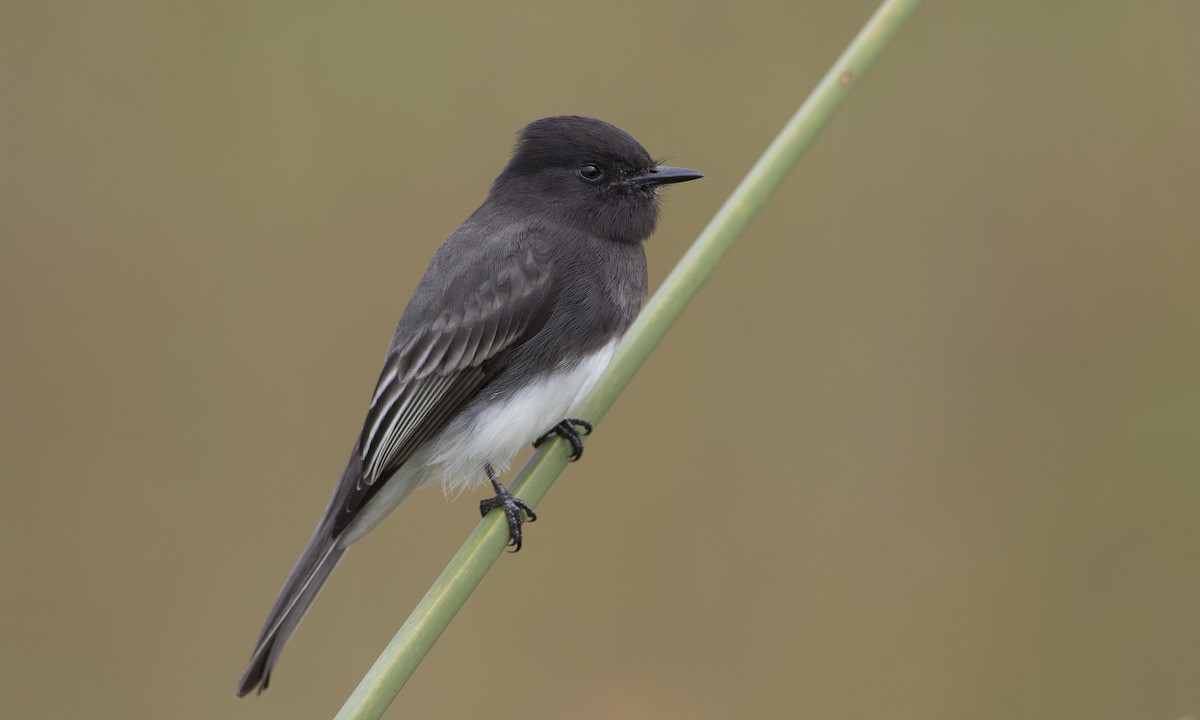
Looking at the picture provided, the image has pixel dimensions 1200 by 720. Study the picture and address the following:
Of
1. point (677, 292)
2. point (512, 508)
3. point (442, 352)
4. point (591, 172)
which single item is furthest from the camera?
point (591, 172)

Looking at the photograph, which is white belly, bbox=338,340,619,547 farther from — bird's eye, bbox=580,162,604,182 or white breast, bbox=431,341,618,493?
bird's eye, bbox=580,162,604,182

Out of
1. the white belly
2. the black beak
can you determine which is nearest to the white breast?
the white belly

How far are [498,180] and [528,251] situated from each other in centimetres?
33

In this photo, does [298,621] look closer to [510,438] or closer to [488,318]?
[510,438]

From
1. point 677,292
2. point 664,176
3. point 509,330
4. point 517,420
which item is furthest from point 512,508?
point 664,176

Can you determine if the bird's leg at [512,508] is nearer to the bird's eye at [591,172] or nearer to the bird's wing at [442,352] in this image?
the bird's wing at [442,352]

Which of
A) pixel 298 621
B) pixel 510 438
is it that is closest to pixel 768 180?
pixel 510 438

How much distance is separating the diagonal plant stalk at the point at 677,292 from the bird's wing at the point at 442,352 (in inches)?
12.2

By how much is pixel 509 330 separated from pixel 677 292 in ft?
1.76

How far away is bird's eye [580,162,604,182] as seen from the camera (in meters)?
2.54

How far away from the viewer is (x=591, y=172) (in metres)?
2.54

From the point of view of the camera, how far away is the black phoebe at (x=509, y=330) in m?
2.28

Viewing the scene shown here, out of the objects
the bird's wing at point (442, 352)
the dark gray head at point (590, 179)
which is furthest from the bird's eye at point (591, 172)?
the bird's wing at point (442, 352)

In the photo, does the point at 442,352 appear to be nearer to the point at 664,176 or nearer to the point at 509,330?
the point at 509,330
